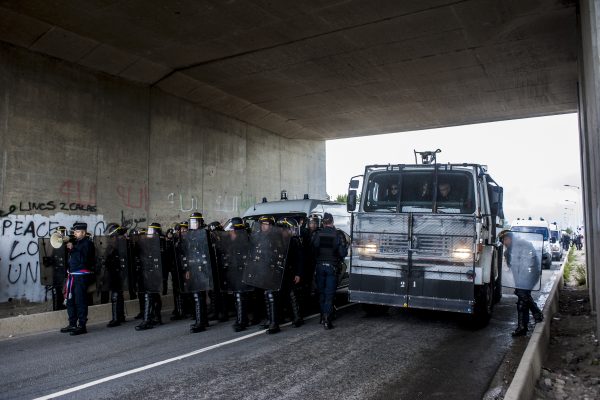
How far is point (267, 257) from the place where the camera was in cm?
796

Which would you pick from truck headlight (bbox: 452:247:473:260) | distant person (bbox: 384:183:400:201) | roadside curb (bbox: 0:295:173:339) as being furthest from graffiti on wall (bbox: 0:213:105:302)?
truck headlight (bbox: 452:247:473:260)

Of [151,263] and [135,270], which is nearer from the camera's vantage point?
[151,263]

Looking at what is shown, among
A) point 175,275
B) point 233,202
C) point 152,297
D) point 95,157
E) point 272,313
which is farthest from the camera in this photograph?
point 233,202

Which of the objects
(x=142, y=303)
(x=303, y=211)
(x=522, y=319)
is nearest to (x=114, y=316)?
(x=142, y=303)

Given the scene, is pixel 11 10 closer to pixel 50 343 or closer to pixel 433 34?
pixel 50 343

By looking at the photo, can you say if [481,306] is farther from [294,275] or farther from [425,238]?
[294,275]

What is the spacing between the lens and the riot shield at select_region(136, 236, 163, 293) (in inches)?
333

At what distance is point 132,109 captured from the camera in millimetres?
13609

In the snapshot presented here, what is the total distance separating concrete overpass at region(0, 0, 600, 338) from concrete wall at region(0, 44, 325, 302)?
1.4 inches

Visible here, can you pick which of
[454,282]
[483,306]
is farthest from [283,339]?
[483,306]

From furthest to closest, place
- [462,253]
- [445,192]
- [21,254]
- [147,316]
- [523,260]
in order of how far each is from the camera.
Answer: [21,254] → [147,316] → [445,192] → [462,253] → [523,260]

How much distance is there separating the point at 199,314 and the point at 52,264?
3.38 metres

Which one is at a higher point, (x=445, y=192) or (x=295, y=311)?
(x=445, y=192)

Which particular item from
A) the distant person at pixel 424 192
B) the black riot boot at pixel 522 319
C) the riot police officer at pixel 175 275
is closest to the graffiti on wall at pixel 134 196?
the riot police officer at pixel 175 275
